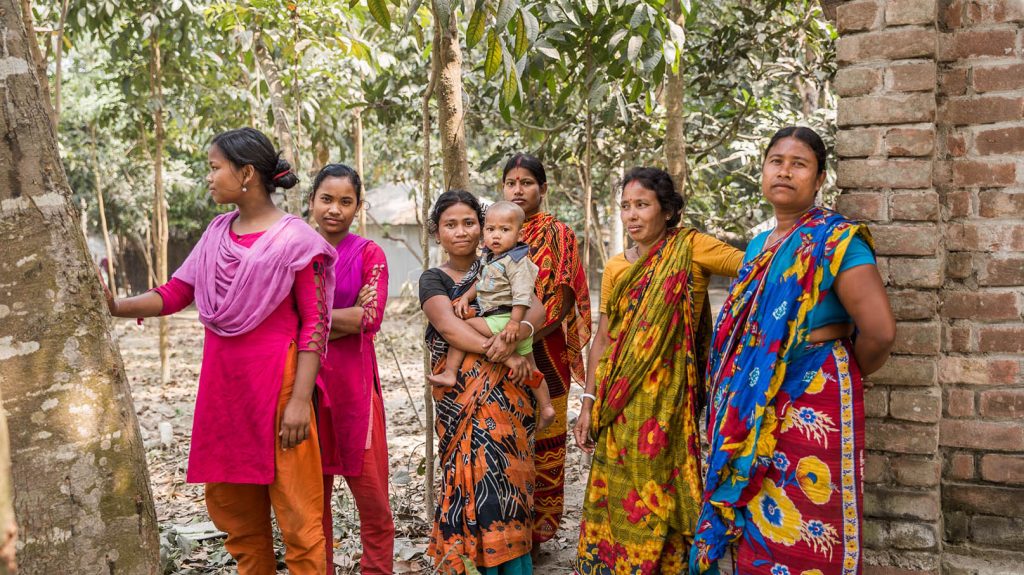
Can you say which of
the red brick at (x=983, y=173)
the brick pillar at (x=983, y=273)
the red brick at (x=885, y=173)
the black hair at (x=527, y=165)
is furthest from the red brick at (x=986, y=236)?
the black hair at (x=527, y=165)

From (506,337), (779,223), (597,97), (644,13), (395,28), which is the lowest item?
(506,337)

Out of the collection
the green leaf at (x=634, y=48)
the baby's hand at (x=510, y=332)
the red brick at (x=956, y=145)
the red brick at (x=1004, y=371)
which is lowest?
the red brick at (x=1004, y=371)

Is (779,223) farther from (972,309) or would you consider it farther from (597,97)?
(597,97)

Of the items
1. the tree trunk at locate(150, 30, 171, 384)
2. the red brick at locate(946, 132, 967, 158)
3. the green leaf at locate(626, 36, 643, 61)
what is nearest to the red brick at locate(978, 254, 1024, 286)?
the red brick at locate(946, 132, 967, 158)

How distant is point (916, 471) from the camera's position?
246 cm

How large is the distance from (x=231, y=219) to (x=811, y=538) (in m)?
2.06

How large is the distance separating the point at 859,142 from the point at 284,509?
2146mm

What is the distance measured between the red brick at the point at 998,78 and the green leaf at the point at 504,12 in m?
1.45

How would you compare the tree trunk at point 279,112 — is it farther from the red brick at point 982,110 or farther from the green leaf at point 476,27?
the red brick at point 982,110

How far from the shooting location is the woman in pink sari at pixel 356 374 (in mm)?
2963

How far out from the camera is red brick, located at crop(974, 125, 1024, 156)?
2428 millimetres

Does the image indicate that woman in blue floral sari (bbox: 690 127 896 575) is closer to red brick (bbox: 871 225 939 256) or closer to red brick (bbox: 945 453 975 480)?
red brick (bbox: 871 225 939 256)

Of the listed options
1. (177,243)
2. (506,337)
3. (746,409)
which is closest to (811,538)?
(746,409)

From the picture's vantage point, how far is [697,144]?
6.77m
